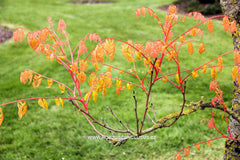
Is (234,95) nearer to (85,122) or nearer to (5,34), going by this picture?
(85,122)

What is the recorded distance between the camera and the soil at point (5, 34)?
11223 millimetres

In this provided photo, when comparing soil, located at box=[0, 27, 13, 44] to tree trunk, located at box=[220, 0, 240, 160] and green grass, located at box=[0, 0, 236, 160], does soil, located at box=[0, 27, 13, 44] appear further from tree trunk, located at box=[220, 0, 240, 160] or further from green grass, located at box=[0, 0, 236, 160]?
tree trunk, located at box=[220, 0, 240, 160]

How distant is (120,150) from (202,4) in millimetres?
13484

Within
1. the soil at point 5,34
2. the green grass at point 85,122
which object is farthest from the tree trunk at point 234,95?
the soil at point 5,34

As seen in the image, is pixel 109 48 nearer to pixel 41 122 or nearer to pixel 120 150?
pixel 120 150

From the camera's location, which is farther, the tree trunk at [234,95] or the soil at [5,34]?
the soil at [5,34]

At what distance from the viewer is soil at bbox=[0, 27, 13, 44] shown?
1122 centimetres

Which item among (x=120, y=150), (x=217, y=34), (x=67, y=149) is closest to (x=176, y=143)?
(x=120, y=150)

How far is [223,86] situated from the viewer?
6312 millimetres

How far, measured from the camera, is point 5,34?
1173cm

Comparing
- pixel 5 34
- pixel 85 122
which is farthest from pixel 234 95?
pixel 5 34

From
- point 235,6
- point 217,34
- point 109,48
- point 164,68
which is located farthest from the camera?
point 217,34

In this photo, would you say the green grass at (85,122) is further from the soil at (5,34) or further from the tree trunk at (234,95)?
the soil at (5,34)

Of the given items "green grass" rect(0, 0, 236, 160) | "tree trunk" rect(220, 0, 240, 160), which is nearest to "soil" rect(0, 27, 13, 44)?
"green grass" rect(0, 0, 236, 160)
